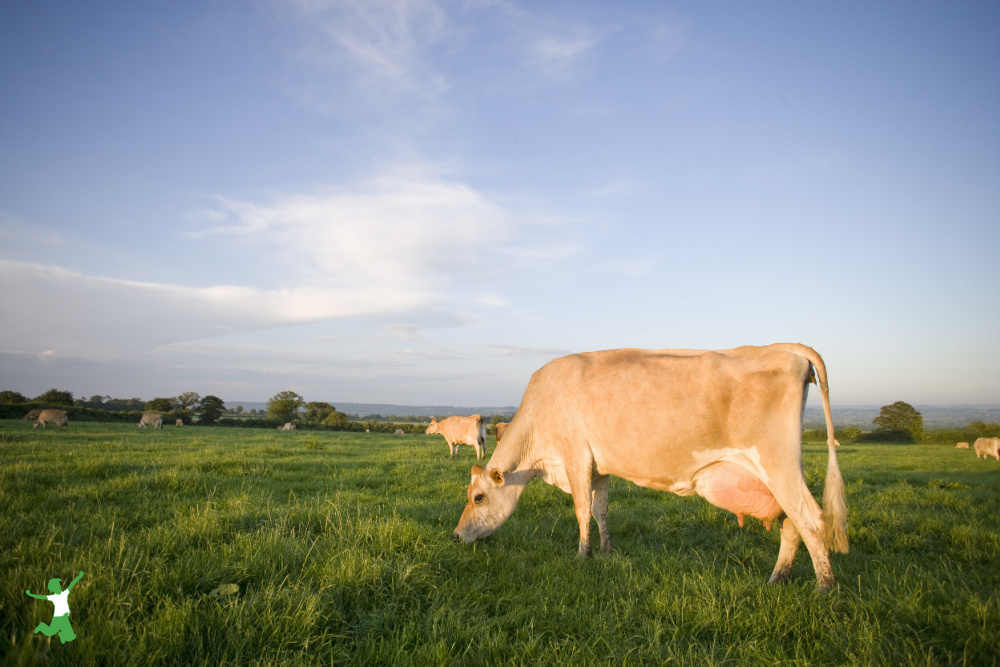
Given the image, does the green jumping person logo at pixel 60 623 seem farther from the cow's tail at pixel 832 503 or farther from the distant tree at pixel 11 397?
the distant tree at pixel 11 397

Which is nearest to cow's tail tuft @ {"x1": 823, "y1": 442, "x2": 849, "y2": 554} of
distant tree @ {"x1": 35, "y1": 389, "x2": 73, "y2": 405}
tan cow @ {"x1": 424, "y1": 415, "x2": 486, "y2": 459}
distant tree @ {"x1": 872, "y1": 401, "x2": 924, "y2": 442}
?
tan cow @ {"x1": 424, "y1": 415, "x2": 486, "y2": 459}

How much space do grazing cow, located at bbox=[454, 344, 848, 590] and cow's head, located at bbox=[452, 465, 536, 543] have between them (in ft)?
0.04

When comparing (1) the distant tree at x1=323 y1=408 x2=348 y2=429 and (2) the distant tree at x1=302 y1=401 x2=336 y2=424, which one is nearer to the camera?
(1) the distant tree at x1=323 y1=408 x2=348 y2=429

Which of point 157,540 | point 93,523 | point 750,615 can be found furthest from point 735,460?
point 93,523

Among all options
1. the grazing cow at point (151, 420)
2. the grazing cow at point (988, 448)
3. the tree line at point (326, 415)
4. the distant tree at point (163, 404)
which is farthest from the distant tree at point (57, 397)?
the grazing cow at point (988, 448)

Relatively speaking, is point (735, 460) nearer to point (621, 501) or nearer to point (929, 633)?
point (929, 633)

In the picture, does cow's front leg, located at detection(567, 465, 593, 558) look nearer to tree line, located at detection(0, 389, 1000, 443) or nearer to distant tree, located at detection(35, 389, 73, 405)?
tree line, located at detection(0, 389, 1000, 443)

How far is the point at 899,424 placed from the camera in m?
45.2

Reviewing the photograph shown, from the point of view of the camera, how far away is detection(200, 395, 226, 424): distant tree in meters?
52.1

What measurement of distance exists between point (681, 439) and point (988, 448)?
32.2 metres

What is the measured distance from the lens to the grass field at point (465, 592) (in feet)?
9.87

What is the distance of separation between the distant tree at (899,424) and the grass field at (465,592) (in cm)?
4752

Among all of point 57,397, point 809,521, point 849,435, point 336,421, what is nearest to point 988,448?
point 849,435

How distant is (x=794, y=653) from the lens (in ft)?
10.6
